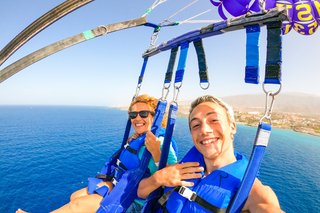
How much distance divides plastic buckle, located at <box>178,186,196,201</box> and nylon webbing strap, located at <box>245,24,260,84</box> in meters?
1.23

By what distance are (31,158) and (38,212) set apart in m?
14.2

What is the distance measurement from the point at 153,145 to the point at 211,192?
40.2 inches

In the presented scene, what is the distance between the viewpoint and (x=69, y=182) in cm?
1684

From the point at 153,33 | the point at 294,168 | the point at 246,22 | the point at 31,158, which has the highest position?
the point at 153,33

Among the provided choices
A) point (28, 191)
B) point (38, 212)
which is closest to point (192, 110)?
point (38, 212)

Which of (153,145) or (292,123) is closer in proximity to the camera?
(153,145)

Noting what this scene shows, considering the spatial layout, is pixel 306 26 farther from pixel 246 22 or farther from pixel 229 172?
pixel 229 172

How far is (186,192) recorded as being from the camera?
1533 millimetres

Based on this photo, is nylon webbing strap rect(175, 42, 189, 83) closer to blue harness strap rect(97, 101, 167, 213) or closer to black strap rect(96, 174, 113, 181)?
blue harness strap rect(97, 101, 167, 213)

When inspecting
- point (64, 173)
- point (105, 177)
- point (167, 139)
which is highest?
point (167, 139)

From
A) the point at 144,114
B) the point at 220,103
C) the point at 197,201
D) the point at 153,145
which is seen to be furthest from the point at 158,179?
the point at 144,114

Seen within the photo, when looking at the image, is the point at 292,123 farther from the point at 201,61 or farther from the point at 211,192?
the point at 211,192

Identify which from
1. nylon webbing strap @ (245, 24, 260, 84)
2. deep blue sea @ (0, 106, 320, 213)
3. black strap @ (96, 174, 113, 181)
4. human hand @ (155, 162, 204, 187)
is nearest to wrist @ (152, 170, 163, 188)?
human hand @ (155, 162, 204, 187)

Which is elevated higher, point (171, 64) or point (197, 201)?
point (171, 64)
